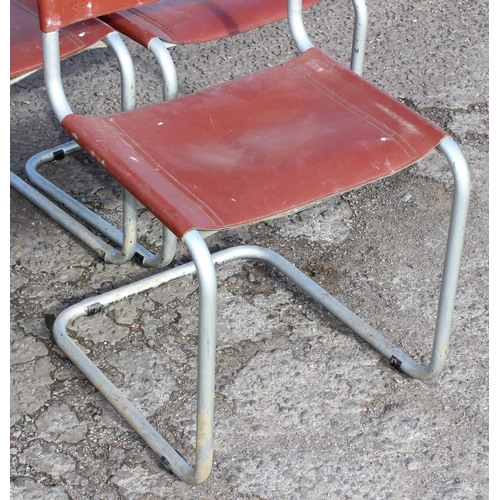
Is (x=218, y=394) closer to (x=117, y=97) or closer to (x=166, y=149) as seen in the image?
(x=166, y=149)

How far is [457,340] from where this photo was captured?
1868 mm

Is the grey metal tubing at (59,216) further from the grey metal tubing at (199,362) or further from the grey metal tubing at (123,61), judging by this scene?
the grey metal tubing at (123,61)

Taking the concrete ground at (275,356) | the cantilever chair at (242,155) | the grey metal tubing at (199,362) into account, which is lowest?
the concrete ground at (275,356)

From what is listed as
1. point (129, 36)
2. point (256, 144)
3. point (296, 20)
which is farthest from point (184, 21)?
point (256, 144)

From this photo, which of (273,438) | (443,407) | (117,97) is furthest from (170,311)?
(117,97)

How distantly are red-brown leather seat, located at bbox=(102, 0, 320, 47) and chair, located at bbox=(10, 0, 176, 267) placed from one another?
7cm

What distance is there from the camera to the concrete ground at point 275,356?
1569mm

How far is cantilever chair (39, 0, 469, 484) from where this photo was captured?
1.35 metres

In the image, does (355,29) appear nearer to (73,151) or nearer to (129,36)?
(129,36)

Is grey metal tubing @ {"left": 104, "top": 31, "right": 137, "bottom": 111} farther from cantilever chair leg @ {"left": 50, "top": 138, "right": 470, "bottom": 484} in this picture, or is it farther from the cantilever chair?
cantilever chair leg @ {"left": 50, "top": 138, "right": 470, "bottom": 484}

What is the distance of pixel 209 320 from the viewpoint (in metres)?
1.31

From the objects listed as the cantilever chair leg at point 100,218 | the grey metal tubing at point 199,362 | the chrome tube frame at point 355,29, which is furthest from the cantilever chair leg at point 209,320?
the chrome tube frame at point 355,29

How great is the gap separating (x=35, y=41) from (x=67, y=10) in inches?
8.4

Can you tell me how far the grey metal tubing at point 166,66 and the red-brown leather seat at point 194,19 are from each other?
0.08ft
